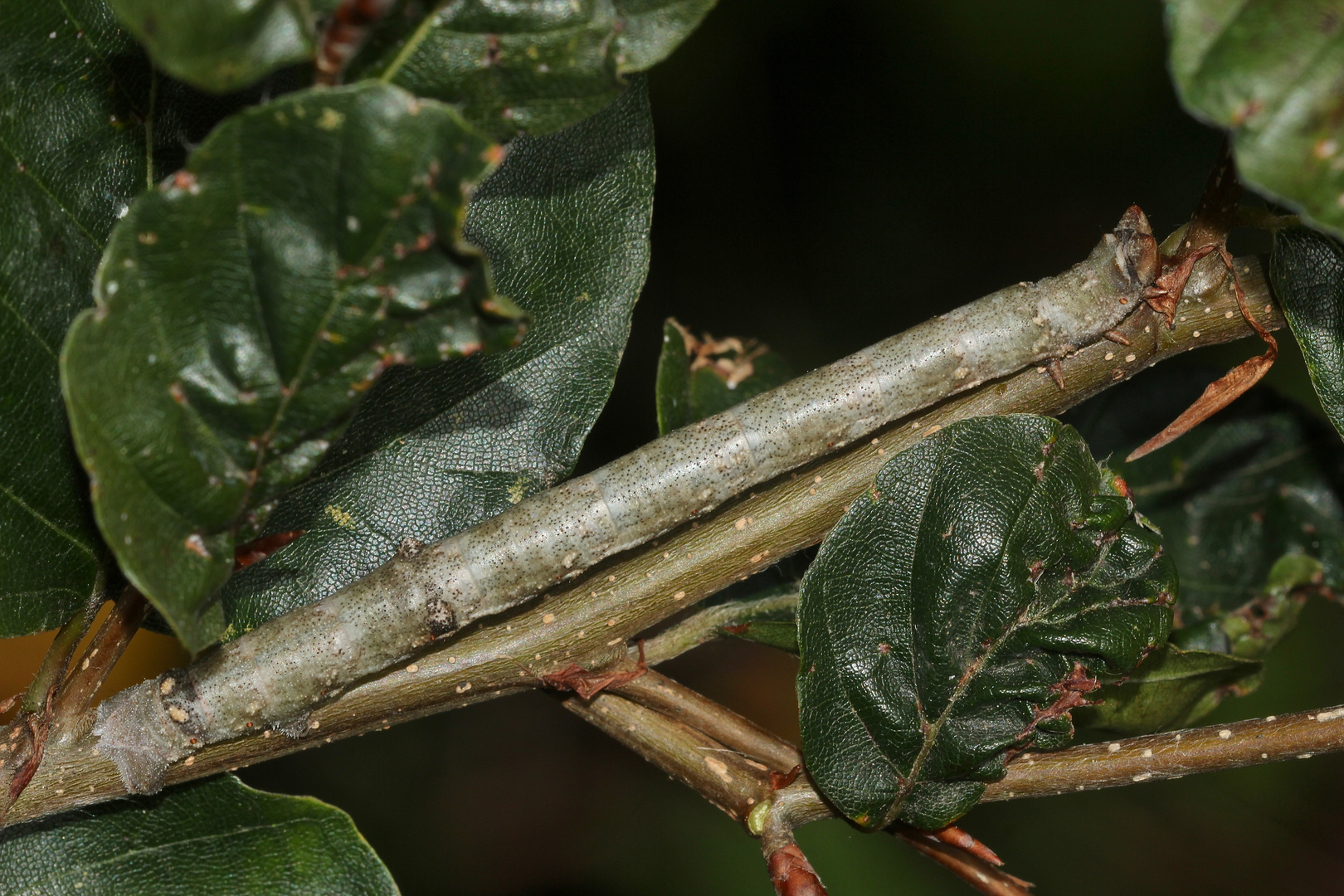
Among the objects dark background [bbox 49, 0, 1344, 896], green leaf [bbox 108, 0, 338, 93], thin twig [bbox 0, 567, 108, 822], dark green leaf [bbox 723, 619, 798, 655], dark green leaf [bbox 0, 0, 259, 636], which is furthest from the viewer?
dark background [bbox 49, 0, 1344, 896]

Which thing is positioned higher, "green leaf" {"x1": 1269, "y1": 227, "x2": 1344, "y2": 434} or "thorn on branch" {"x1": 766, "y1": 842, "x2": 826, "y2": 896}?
"green leaf" {"x1": 1269, "y1": 227, "x2": 1344, "y2": 434}

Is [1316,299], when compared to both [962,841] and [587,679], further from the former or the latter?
[587,679]

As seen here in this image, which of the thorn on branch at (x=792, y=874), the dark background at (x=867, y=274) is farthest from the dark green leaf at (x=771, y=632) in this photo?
the dark background at (x=867, y=274)

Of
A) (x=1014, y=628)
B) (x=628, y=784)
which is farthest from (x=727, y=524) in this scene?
(x=628, y=784)

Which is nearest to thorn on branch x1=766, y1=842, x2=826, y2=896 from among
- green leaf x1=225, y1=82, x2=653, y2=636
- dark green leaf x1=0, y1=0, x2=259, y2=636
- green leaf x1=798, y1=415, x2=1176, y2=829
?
green leaf x1=798, y1=415, x2=1176, y2=829

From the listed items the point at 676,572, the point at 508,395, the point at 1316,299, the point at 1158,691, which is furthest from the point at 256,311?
the point at 1158,691

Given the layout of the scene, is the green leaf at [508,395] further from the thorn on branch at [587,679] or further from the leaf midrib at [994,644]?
the leaf midrib at [994,644]

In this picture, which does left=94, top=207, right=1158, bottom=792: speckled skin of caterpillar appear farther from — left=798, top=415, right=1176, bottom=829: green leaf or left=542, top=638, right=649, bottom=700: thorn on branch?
left=798, top=415, right=1176, bottom=829: green leaf
